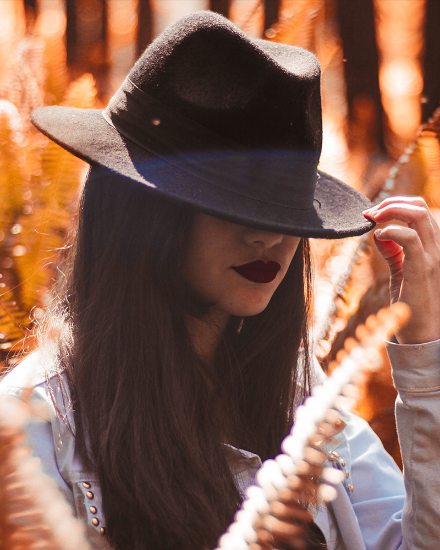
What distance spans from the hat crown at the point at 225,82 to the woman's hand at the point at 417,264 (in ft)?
0.89

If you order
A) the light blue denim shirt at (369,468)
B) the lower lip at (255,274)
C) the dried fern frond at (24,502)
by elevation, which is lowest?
the light blue denim shirt at (369,468)

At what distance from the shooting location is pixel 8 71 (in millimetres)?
1238

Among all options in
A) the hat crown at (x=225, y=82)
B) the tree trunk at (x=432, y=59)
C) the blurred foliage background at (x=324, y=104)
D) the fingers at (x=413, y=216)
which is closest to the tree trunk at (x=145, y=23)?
the blurred foliage background at (x=324, y=104)

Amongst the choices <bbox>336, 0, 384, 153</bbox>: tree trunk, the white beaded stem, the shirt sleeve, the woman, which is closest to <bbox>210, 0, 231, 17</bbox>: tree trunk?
<bbox>336, 0, 384, 153</bbox>: tree trunk

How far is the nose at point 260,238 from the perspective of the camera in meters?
0.75

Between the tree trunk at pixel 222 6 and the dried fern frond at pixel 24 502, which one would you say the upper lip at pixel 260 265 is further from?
the tree trunk at pixel 222 6

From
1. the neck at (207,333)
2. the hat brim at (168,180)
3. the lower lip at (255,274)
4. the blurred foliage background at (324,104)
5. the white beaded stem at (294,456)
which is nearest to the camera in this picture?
the white beaded stem at (294,456)

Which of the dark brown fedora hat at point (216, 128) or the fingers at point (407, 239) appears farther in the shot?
the fingers at point (407, 239)

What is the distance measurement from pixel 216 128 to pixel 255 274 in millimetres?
248

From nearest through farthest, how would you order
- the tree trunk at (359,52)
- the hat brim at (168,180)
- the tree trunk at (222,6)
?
1. the hat brim at (168,180)
2. the tree trunk at (222,6)
3. the tree trunk at (359,52)

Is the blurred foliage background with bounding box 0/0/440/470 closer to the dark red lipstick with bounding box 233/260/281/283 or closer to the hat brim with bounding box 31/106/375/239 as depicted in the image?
the hat brim with bounding box 31/106/375/239

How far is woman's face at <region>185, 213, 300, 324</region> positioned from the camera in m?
0.75

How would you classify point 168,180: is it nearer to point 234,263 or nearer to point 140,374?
point 234,263

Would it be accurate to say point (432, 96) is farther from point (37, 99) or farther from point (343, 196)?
point (37, 99)
